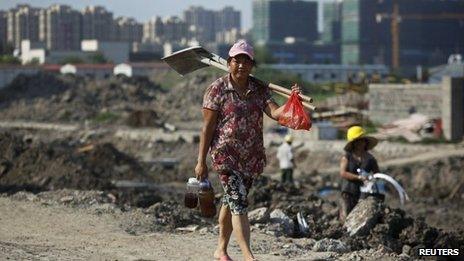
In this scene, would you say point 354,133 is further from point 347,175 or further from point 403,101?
point 403,101

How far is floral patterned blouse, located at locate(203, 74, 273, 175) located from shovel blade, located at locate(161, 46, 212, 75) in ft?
3.43

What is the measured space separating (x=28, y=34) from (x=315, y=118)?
132300mm

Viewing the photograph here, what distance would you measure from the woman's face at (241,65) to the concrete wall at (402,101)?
1465 inches

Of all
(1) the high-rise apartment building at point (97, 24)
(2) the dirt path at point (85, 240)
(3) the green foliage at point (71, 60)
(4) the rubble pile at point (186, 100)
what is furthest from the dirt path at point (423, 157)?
(1) the high-rise apartment building at point (97, 24)

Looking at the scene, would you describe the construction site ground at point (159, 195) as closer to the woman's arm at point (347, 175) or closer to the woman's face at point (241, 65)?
the woman's arm at point (347, 175)

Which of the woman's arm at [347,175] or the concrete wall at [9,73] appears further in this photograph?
the concrete wall at [9,73]

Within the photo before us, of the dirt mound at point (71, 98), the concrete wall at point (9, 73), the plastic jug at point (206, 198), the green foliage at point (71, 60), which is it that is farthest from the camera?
the green foliage at point (71, 60)

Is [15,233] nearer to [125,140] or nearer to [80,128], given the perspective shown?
[125,140]

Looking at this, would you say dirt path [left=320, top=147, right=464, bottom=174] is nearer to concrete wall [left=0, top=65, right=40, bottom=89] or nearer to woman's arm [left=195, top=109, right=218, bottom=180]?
woman's arm [left=195, top=109, right=218, bottom=180]

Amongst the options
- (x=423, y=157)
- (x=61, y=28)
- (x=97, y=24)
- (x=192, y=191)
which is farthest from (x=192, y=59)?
(x=97, y=24)

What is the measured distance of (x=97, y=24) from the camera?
185 metres

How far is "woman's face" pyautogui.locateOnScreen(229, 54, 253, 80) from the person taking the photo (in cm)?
1062

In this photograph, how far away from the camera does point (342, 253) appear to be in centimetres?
1243

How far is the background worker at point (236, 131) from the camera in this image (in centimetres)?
1066
